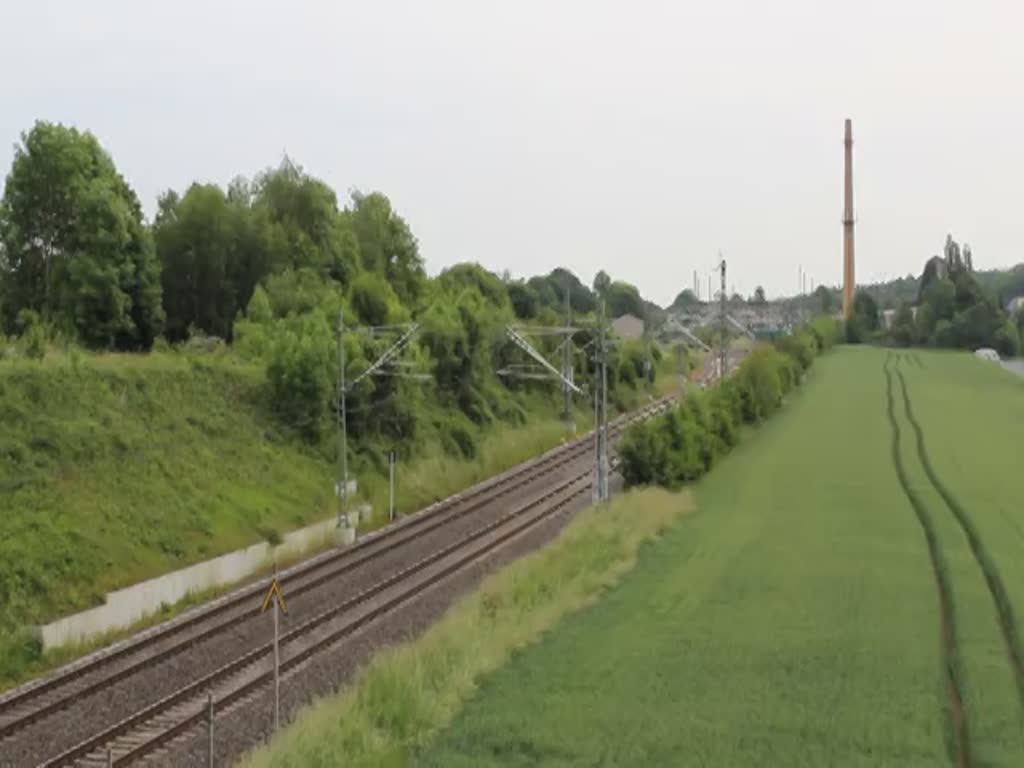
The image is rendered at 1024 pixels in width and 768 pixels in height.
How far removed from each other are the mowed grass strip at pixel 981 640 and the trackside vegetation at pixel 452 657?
7.52 metres

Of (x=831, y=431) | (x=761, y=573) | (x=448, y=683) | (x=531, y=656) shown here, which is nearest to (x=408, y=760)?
(x=448, y=683)

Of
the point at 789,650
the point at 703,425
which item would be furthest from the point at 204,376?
the point at 789,650

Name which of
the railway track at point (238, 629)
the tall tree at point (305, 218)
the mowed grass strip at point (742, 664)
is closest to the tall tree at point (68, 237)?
the tall tree at point (305, 218)

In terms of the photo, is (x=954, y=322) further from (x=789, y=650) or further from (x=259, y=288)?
(x=789, y=650)

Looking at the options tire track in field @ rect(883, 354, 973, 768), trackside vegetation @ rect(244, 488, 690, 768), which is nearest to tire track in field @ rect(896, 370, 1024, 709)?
tire track in field @ rect(883, 354, 973, 768)

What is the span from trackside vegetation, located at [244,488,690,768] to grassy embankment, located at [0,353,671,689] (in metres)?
7.42

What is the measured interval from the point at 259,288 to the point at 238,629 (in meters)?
27.4

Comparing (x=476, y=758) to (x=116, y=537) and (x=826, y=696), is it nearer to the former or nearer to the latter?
(x=826, y=696)

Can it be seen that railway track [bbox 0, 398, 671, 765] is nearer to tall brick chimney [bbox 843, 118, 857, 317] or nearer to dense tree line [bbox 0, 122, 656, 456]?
dense tree line [bbox 0, 122, 656, 456]

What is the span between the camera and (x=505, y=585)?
2831 cm

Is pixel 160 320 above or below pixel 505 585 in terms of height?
above

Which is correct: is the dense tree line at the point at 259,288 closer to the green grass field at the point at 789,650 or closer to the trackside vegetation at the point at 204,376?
the trackside vegetation at the point at 204,376

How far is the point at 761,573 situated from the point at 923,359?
102 metres

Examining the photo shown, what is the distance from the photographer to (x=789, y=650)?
21.7 m
